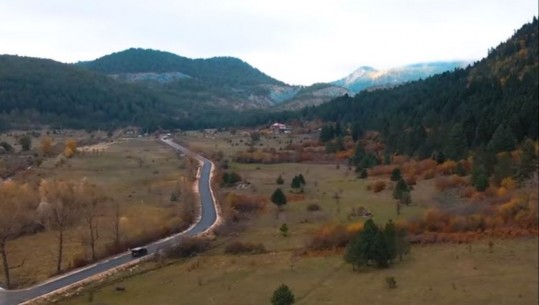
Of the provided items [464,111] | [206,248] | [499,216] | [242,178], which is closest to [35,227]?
[206,248]

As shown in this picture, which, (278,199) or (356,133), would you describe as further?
(356,133)

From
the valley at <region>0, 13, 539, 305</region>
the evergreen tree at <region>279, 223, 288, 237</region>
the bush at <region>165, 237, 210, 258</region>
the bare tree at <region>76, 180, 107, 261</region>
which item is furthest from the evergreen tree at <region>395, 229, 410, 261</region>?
the bare tree at <region>76, 180, 107, 261</region>

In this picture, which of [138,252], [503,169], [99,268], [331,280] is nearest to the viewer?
[331,280]

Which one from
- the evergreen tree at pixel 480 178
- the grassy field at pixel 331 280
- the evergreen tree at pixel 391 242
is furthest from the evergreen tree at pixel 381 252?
the evergreen tree at pixel 480 178


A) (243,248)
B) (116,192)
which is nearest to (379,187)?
(243,248)

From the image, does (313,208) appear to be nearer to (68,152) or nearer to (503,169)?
(503,169)

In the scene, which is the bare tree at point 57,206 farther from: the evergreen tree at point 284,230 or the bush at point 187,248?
the evergreen tree at point 284,230
